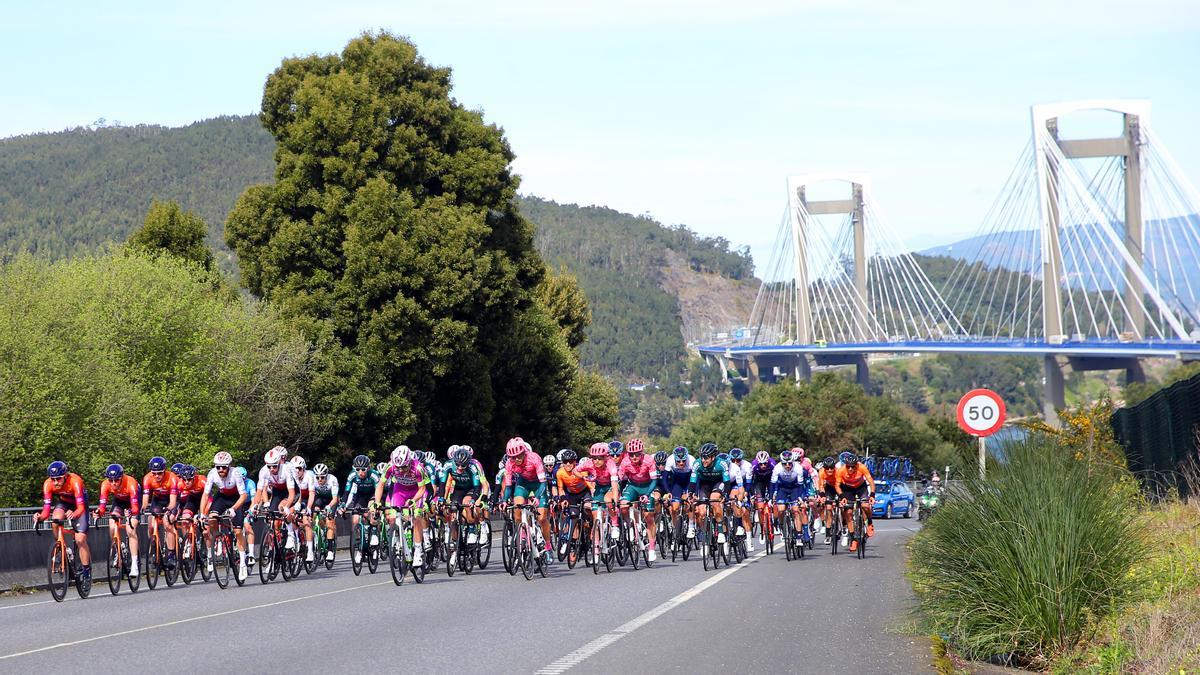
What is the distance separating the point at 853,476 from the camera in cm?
2367

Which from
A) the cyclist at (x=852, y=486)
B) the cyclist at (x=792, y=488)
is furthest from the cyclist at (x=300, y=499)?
the cyclist at (x=852, y=486)

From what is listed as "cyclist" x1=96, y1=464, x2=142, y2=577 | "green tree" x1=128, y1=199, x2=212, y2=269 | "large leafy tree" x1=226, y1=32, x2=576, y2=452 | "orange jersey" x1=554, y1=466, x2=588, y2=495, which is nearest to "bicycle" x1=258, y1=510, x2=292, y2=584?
"cyclist" x1=96, y1=464, x2=142, y2=577

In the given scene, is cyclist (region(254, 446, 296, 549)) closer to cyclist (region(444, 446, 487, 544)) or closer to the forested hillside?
cyclist (region(444, 446, 487, 544))

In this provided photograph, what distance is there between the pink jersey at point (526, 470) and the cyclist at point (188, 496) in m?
4.33

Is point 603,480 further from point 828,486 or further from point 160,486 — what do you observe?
point 160,486

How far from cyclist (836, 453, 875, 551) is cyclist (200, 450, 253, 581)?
936 centimetres

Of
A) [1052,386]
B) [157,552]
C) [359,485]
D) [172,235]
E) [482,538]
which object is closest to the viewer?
[157,552]

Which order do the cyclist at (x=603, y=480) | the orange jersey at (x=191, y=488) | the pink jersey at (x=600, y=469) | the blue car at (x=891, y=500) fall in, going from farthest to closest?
the blue car at (x=891, y=500)
the pink jersey at (x=600, y=469)
the cyclist at (x=603, y=480)
the orange jersey at (x=191, y=488)

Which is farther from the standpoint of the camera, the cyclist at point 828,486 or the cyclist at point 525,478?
the cyclist at point 828,486

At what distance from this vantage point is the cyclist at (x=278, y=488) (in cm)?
2123

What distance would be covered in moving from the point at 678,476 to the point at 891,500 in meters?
28.0

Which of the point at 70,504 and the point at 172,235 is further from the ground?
the point at 172,235

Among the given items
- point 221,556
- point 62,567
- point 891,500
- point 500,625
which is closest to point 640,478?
point 221,556

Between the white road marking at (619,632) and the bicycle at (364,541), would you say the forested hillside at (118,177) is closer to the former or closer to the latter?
the bicycle at (364,541)
